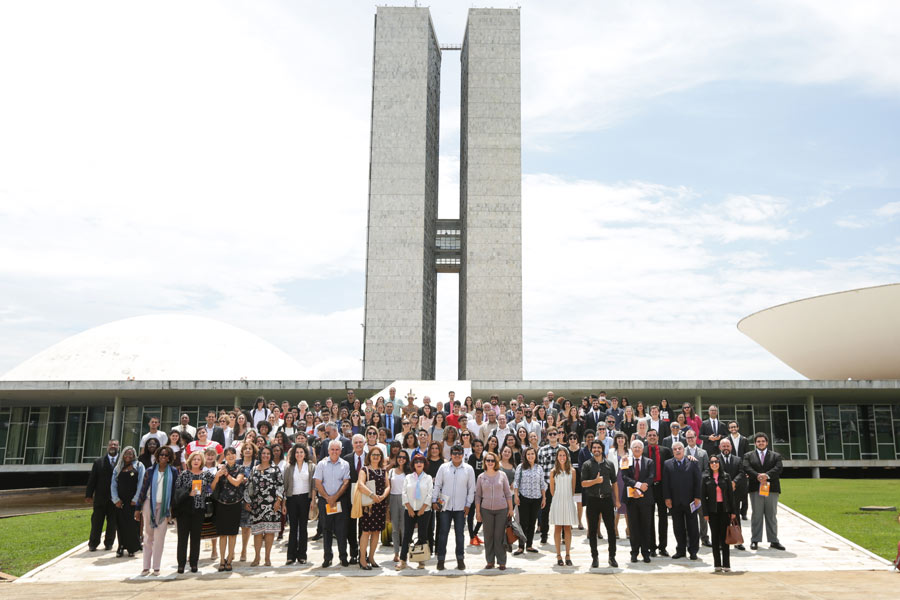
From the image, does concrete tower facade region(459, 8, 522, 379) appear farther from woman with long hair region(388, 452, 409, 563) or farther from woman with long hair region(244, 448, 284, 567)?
woman with long hair region(244, 448, 284, 567)

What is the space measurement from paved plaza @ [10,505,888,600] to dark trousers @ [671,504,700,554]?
0.69 ft

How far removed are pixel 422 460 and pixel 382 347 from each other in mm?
46393

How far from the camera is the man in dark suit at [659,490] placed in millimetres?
10414

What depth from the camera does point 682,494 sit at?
10.1 metres

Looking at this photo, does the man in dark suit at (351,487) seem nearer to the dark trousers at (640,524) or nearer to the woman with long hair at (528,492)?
the woman with long hair at (528,492)

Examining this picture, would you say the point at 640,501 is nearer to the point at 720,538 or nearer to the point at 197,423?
the point at 720,538

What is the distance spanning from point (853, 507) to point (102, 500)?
14.4m

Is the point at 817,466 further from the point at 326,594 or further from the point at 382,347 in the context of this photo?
the point at 382,347

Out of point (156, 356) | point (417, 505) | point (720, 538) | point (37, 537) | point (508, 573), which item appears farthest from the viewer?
point (156, 356)

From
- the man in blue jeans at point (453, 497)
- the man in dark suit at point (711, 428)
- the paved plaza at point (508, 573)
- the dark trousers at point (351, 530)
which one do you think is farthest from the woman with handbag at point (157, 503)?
the man in dark suit at point (711, 428)

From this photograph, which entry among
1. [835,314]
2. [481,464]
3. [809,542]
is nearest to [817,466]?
[835,314]

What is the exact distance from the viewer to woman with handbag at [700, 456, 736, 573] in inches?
372

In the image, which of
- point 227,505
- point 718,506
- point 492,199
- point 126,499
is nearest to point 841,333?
point 718,506

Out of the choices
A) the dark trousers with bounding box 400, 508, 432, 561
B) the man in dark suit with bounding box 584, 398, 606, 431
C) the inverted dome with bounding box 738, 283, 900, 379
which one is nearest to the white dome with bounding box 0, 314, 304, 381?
the inverted dome with bounding box 738, 283, 900, 379
